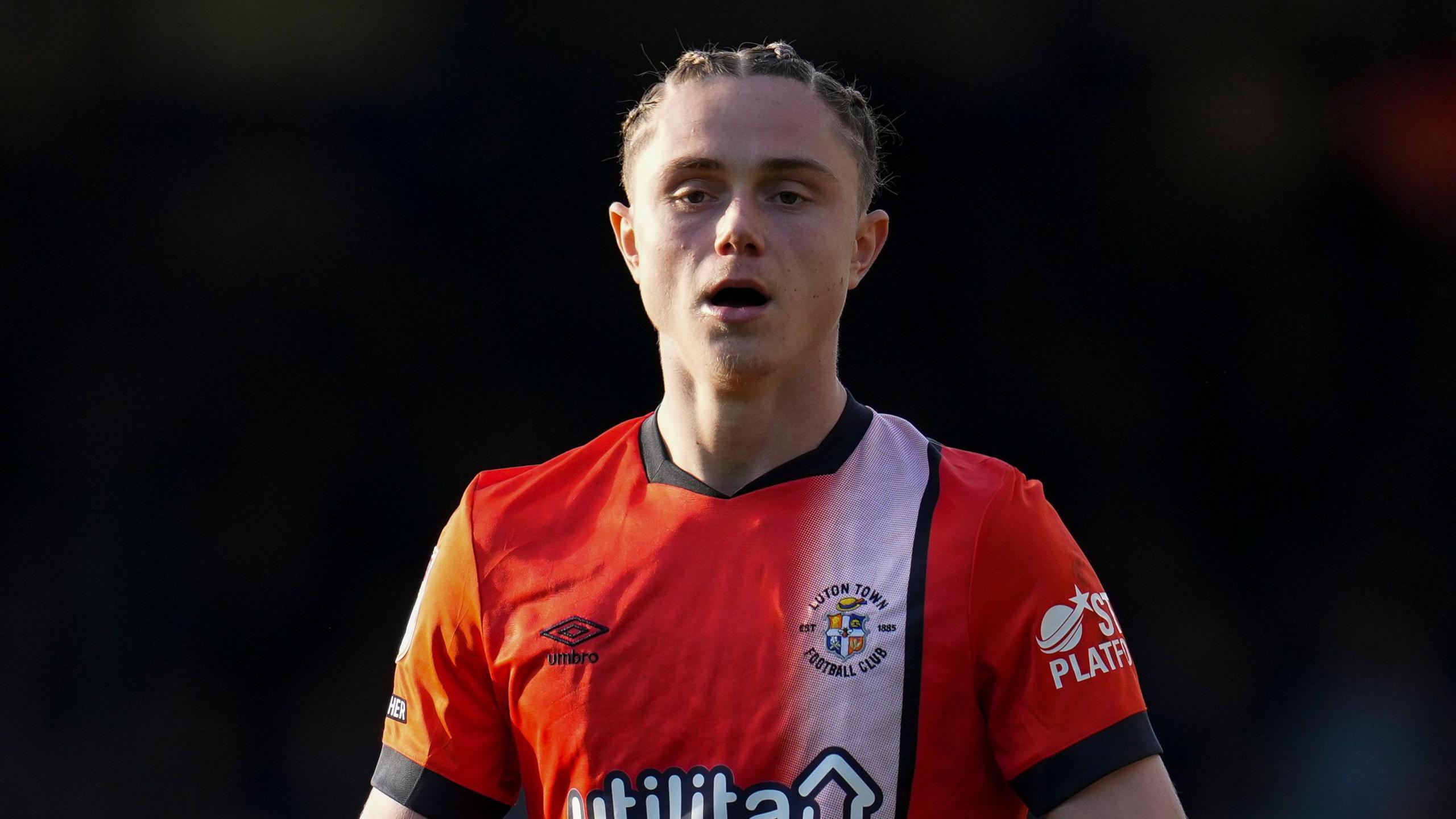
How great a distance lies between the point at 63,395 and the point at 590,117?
191 centimetres

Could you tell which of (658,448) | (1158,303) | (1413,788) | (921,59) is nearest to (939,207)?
(921,59)

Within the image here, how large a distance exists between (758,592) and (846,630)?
0.14m

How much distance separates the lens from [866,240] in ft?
7.08

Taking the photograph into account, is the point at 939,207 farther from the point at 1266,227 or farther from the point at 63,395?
the point at 63,395

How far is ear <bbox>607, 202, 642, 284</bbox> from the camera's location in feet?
7.08

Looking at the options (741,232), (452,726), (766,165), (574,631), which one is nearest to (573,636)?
(574,631)

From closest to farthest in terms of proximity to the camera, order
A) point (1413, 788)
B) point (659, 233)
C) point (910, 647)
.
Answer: point (910, 647)
point (659, 233)
point (1413, 788)

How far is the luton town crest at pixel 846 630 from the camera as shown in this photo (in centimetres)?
184

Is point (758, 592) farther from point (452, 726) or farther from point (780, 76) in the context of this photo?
point (780, 76)

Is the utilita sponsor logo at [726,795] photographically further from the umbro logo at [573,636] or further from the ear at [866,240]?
the ear at [866,240]

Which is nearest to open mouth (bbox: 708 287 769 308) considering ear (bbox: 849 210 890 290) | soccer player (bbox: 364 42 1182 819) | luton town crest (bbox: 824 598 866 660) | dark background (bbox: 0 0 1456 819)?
soccer player (bbox: 364 42 1182 819)

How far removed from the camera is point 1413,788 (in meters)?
4.34

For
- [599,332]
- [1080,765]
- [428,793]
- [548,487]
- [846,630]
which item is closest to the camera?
[1080,765]

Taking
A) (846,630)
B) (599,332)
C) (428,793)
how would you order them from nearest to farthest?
1. (846,630)
2. (428,793)
3. (599,332)
